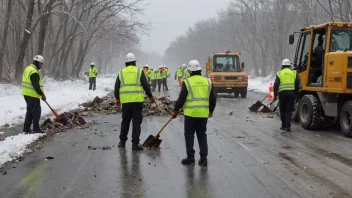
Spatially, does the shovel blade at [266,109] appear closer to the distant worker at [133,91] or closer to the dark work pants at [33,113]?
the distant worker at [133,91]

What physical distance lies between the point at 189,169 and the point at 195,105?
3.74ft

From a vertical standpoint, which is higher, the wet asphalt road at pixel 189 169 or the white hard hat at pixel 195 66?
the white hard hat at pixel 195 66

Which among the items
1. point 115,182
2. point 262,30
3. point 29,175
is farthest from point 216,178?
point 262,30

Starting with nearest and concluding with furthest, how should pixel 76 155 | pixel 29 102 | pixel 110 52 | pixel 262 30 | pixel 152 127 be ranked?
pixel 76 155 → pixel 29 102 → pixel 152 127 → pixel 262 30 → pixel 110 52

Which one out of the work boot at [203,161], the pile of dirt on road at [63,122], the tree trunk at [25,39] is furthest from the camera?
the tree trunk at [25,39]

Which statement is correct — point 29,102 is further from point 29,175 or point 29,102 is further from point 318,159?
point 318,159

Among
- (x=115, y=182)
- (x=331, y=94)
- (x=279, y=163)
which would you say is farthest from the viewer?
(x=331, y=94)

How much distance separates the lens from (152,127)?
A: 12219mm

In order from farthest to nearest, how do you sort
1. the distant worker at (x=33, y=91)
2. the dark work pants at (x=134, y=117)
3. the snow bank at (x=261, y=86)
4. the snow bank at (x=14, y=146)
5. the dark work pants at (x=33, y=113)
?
the snow bank at (x=261, y=86) → the dark work pants at (x=33, y=113) → the distant worker at (x=33, y=91) → the dark work pants at (x=134, y=117) → the snow bank at (x=14, y=146)

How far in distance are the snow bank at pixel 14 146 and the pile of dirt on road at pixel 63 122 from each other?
1.45 m

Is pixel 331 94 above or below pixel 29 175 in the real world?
above

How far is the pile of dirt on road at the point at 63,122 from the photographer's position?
11.5 meters

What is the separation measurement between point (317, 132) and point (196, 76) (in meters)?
5.35

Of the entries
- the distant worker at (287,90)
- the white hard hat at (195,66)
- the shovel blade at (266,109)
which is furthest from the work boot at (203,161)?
the shovel blade at (266,109)
